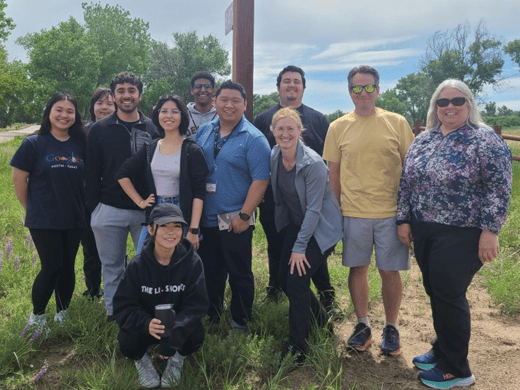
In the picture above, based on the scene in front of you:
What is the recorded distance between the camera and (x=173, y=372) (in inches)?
121

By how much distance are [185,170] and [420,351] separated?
2.27m

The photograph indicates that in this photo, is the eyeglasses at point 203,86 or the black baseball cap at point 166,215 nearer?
the black baseball cap at point 166,215

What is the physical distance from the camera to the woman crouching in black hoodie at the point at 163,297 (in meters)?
2.98

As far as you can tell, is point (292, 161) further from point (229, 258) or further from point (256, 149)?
point (229, 258)

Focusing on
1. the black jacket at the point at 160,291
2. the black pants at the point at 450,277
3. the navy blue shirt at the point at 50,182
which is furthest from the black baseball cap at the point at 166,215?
the black pants at the point at 450,277

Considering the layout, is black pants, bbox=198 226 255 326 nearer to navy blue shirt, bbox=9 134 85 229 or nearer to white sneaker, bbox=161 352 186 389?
white sneaker, bbox=161 352 186 389

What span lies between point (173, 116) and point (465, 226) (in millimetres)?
2088

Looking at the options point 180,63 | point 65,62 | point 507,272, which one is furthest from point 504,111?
point 507,272

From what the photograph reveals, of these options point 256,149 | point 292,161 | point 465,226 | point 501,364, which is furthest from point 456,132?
point 501,364

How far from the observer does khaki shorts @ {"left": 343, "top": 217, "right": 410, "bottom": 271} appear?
10.9 feet

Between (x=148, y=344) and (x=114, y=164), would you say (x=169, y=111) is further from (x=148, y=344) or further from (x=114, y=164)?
(x=148, y=344)

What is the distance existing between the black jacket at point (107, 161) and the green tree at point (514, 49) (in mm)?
58586

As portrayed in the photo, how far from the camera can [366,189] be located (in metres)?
3.33

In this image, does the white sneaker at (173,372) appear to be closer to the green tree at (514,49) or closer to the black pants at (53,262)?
the black pants at (53,262)
